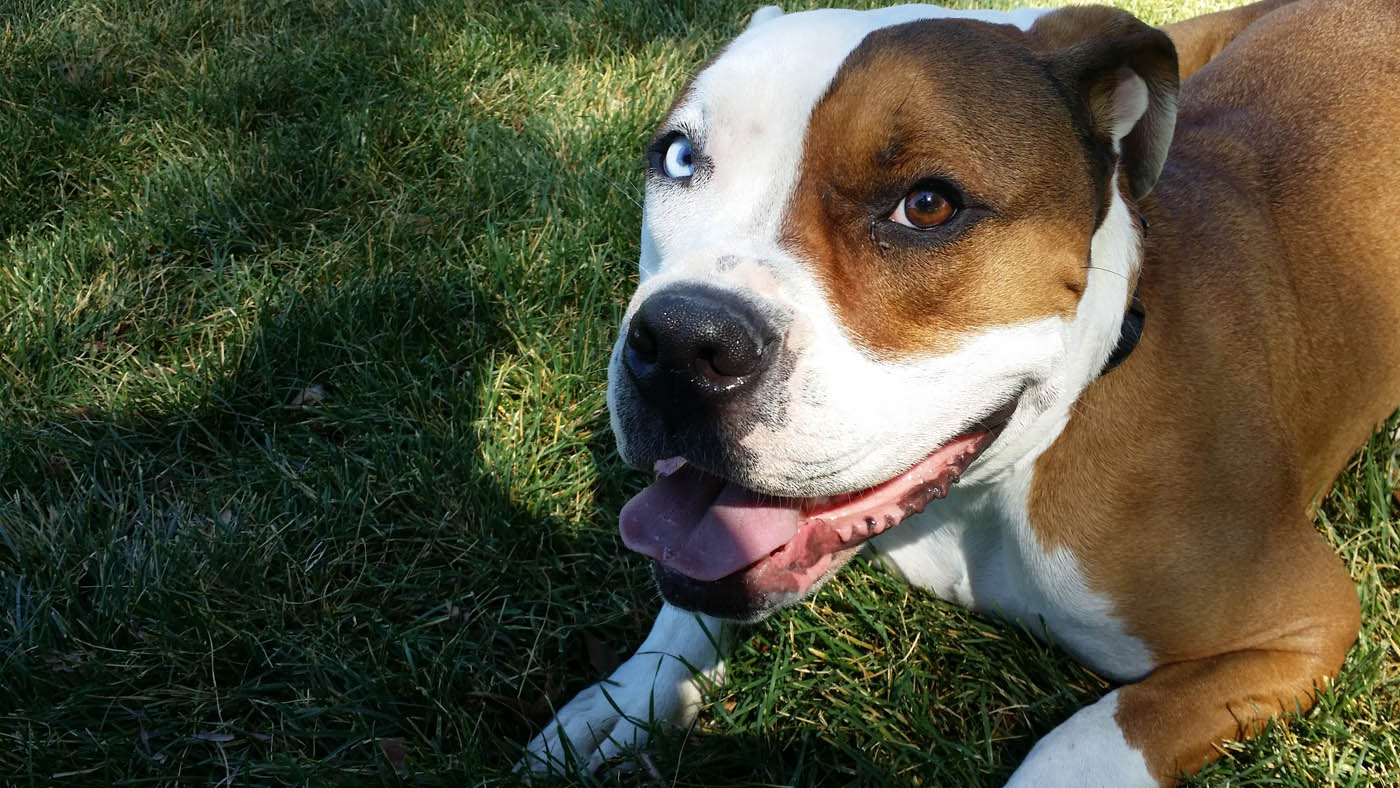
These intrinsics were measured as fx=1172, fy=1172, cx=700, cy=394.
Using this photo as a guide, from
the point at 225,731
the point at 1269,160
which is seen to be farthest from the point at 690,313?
the point at 1269,160

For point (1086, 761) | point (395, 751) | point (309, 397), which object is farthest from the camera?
point (309, 397)

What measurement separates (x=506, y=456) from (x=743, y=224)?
1.41m

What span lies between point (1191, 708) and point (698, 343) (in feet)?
4.47

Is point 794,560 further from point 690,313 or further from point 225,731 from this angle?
point 225,731

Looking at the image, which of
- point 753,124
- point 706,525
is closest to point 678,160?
point 753,124

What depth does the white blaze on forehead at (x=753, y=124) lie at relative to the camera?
212cm

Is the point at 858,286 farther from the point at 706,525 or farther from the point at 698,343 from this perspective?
the point at 706,525

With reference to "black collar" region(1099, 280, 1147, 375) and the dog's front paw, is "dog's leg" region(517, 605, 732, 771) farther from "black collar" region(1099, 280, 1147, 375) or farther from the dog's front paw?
"black collar" region(1099, 280, 1147, 375)

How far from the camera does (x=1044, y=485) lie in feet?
8.04

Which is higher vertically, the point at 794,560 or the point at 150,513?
the point at 794,560

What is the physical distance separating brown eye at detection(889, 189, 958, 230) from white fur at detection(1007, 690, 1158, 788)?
43.1 inches

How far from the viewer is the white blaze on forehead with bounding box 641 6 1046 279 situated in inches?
83.7

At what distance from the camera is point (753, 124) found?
85.4 inches

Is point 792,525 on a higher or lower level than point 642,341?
lower
